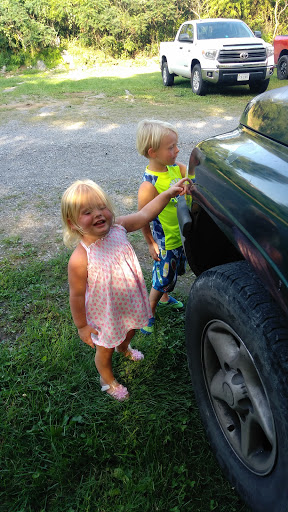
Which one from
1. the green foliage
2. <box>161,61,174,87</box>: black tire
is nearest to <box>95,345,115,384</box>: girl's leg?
<box>161,61,174,87</box>: black tire

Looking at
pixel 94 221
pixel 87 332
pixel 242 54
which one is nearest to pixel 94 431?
pixel 87 332

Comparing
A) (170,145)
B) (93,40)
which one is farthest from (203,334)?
(93,40)

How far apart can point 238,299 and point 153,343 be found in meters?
1.32

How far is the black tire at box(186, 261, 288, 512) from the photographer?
1227 millimetres

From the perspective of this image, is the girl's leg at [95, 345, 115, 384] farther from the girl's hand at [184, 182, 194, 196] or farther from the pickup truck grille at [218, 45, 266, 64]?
the pickup truck grille at [218, 45, 266, 64]

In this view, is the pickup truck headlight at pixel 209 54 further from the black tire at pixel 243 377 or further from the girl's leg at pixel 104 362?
the black tire at pixel 243 377

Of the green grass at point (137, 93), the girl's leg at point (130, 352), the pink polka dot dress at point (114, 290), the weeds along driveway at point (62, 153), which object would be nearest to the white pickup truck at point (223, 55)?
the green grass at point (137, 93)

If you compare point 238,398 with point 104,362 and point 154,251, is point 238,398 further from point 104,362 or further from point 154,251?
point 154,251

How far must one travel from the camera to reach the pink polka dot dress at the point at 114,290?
1942 millimetres

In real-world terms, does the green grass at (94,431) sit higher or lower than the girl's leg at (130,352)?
lower

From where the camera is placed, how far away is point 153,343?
103 inches

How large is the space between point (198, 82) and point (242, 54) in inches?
51.5

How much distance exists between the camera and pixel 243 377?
149cm

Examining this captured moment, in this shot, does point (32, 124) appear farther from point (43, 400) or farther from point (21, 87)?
point (43, 400)
